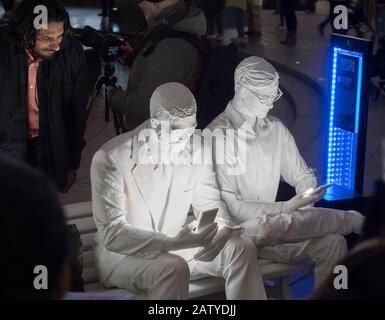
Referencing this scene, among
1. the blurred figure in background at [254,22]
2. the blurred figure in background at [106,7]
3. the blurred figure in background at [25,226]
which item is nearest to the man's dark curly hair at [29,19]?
the blurred figure in background at [25,226]

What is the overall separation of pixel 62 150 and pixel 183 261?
1049 mm

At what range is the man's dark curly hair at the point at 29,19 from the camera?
4242 millimetres

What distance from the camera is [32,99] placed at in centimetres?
450

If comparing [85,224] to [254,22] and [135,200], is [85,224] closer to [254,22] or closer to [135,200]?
[135,200]

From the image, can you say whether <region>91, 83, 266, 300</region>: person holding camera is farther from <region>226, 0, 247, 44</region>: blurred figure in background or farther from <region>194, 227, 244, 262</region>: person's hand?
<region>226, 0, 247, 44</region>: blurred figure in background

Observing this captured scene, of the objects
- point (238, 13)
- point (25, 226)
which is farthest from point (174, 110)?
point (238, 13)

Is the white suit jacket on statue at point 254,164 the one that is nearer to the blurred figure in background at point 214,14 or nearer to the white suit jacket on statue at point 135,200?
the white suit jacket on statue at point 135,200

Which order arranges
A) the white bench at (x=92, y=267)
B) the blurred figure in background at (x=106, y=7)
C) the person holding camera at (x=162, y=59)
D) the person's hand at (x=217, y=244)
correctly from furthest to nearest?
1. the blurred figure in background at (x=106, y=7)
2. the person holding camera at (x=162, y=59)
3. the white bench at (x=92, y=267)
4. the person's hand at (x=217, y=244)

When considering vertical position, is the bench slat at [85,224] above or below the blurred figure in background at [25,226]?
below

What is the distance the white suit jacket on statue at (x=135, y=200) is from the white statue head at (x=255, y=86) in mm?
317

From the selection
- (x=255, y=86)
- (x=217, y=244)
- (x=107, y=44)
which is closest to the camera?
(x=217, y=244)

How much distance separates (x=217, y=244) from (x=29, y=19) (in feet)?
4.37
